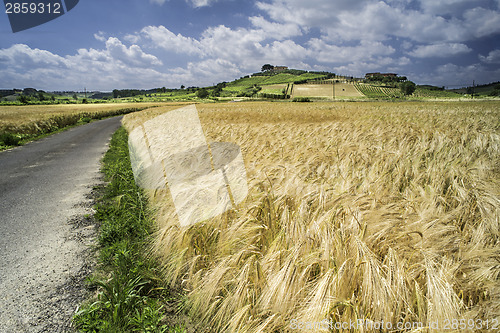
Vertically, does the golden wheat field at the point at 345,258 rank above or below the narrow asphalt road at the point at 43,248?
above

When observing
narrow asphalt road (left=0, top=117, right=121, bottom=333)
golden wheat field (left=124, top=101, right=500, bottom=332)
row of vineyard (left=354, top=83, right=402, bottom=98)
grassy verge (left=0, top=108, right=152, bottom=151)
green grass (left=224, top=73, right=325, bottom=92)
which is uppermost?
green grass (left=224, top=73, right=325, bottom=92)

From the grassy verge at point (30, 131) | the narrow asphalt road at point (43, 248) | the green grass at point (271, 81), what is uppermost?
the green grass at point (271, 81)

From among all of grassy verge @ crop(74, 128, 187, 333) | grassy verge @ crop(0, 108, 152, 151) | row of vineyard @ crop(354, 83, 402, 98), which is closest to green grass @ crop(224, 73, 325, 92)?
row of vineyard @ crop(354, 83, 402, 98)

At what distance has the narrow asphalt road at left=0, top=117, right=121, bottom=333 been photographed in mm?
2148

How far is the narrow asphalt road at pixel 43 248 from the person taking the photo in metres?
2.15

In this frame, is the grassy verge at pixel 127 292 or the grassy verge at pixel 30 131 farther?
the grassy verge at pixel 30 131

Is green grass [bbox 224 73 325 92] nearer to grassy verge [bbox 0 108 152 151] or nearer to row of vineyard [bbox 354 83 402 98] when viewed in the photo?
row of vineyard [bbox 354 83 402 98]

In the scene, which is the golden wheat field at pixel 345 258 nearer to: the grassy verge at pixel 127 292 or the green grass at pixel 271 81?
the grassy verge at pixel 127 292

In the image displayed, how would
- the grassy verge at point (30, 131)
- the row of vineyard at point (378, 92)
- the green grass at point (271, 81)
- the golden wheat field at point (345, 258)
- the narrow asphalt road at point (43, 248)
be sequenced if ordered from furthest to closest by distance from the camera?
the green grass at point (271, 81) → the row of vineyard at point (378, 92) → the grassy verge at point (30, 131) → the narrow asphalt road at point (43, 248) → the golden wheat field at point (345, 258)

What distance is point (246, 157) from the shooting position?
14.2ft

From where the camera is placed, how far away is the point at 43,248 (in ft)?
10.5

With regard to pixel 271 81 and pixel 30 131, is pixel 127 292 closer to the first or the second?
pixel 30 131

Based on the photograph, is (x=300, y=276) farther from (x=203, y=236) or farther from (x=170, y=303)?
(x=170, y=303)

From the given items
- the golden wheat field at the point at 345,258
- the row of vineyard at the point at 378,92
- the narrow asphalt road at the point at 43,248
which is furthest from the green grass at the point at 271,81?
the golden wheat field at the point at 345,258
